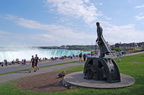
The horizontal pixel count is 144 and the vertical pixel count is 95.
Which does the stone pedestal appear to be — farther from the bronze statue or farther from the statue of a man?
the statue of a man

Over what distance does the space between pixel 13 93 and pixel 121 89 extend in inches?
225

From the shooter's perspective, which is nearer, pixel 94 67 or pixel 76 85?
pixel 76 85

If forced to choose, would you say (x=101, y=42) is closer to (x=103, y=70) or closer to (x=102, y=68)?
(x=102, y=68)

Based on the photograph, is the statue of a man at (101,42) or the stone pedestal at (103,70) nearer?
the stone pedestal at (103,70)

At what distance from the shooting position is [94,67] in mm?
9516

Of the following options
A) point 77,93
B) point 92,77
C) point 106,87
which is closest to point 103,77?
point 92,77

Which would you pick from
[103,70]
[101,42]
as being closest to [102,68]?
[103,70]

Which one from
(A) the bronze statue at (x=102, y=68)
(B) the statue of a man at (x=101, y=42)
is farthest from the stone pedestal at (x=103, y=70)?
(B) the statue of a man at (x=101, y=42)

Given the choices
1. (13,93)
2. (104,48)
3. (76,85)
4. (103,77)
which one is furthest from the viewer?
(104,48)

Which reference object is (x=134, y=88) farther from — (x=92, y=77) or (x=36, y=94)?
(x=36, y=94)

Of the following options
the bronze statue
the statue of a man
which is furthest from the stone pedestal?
the statue of a man

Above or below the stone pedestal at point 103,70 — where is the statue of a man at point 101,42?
above

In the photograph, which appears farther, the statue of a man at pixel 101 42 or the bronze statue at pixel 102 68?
the statue of a man at pixel 101 42

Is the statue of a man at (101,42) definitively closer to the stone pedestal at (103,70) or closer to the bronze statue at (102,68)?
the bronze statue at (102,68)
